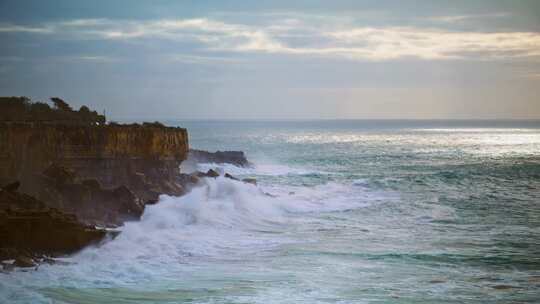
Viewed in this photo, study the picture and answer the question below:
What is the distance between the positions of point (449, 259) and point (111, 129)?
12.6 m

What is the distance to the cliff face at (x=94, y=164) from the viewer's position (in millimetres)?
20859

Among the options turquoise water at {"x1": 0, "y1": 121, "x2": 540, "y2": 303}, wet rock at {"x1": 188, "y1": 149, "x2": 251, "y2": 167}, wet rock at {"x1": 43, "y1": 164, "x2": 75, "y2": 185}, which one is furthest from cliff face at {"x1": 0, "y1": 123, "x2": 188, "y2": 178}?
wet rock at {"x1": 188, "y1": 149, "x2": 251, "y2": 167}

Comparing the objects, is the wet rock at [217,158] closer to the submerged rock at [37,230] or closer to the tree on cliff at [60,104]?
the tree on cliff at [60,104]

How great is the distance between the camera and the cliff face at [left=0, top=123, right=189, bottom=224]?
20859mm

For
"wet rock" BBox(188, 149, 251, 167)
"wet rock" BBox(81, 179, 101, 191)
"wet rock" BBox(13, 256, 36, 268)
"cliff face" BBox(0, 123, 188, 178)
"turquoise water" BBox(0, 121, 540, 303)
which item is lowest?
"turquoise water" BBox(0, 121, 540, 303)

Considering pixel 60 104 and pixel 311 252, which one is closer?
pixel 311 252

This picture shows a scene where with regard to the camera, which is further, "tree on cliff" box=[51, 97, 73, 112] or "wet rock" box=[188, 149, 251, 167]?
"wet rock" box=[188, 149, 251, 167]

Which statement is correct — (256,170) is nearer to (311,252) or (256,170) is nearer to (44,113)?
(44,113)

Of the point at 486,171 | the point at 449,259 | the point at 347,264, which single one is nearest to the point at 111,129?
the point at 347,264

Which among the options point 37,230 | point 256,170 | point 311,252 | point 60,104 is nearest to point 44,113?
point 60,104

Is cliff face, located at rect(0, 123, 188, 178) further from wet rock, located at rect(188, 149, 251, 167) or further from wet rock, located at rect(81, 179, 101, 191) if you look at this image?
wet rock, located at rect(188, 149, 251, 167)

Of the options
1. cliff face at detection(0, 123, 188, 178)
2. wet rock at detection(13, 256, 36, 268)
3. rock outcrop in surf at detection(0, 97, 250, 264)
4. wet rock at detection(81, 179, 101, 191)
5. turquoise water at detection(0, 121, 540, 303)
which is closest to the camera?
turquoise water at detection(0, 121, 540, 303)

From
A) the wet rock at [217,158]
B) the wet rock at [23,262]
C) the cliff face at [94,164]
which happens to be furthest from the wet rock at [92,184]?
the wet rock at [217,158]

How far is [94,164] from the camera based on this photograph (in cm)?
2445
